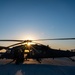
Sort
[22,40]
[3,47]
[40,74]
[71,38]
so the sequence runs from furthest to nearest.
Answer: [3,47]
[22,40]
[71,38]
[40,74]

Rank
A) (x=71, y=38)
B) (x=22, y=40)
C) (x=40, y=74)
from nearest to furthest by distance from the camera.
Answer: (x=40, y=74)
(x=71, y=38)
(x=22, y=40)

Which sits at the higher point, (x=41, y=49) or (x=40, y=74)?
(x=41, y=49)

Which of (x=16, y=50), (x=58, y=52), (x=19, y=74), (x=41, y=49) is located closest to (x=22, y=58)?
(x=16, y=50)

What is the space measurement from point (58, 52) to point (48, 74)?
9703 millimetres

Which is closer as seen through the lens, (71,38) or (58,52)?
(71,38)

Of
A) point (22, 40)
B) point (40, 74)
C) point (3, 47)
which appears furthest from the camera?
point (3, 47)

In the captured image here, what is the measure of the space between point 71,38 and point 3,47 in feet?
33.5

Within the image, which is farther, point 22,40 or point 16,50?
point 16,50

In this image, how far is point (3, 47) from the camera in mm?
21156

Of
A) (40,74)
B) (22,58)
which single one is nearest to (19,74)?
(40,74)

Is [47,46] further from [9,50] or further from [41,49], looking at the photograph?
[9,50]

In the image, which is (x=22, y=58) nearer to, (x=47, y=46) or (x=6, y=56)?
(x=6, y=56)

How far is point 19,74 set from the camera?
42.8ft

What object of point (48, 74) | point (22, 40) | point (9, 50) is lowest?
point (48, 74)
